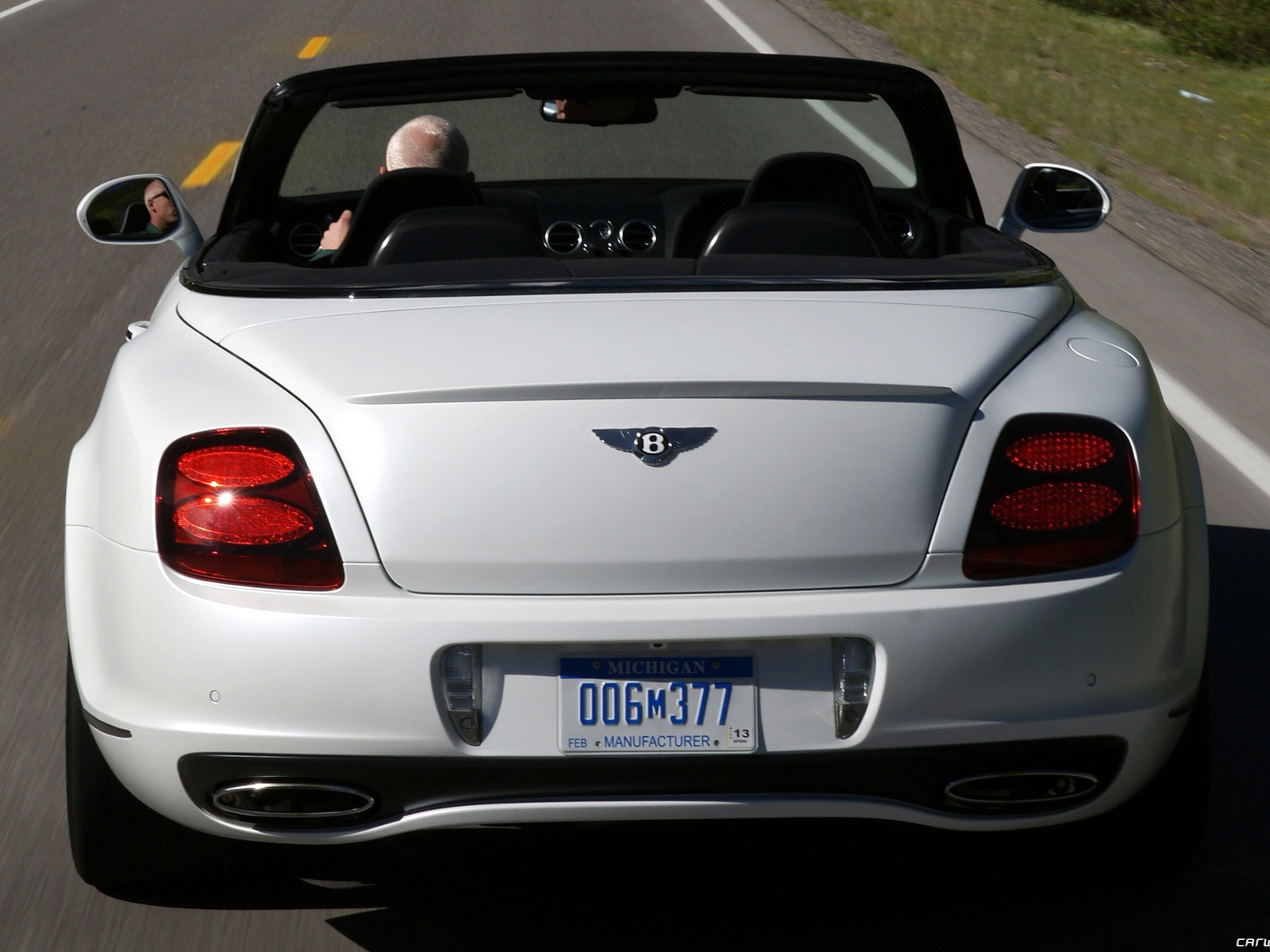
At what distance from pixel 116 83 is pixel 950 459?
46.7 ft

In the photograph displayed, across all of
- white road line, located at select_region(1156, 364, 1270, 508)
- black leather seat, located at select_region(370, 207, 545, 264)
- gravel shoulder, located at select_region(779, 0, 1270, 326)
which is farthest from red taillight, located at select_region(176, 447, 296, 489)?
gravel shoulder, located at select_region(779, 0, 1270, 326)

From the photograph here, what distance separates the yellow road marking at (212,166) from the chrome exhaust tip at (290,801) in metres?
8.42

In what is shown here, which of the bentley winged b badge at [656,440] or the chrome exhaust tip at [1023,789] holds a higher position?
the bentley winged b badge at [656,440]

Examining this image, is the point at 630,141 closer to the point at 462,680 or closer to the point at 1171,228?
the point at 1171,228

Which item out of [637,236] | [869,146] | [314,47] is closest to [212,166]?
[869,146]

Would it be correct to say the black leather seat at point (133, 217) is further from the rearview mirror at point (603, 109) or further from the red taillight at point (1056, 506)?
the red taillight at point (1056, 506)

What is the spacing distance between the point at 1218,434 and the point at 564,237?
2616 millimetres

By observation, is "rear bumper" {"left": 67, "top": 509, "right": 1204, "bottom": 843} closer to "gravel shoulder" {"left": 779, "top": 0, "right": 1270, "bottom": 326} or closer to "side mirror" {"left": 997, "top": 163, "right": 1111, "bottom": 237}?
"side mirror" {"left": 997, "top": 163, "right": 1111, "bottom": 237}

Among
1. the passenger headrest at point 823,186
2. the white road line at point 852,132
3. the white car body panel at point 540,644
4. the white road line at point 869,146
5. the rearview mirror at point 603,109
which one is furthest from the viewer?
the white road line at point 852,132

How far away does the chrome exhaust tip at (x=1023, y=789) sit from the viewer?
261 cm

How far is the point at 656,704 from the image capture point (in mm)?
2525

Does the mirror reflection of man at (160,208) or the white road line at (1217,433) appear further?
the white road line at (1217,433)

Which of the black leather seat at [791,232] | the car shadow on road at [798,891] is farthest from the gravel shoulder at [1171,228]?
the car shadow on road at [798,891]

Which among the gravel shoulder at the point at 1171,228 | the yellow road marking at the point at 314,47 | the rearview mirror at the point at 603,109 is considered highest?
the rearview mirror at the point at 603,109
